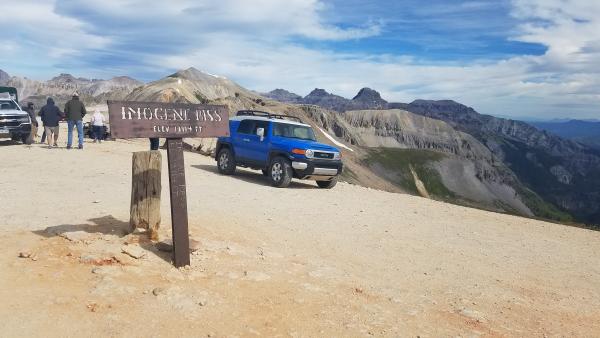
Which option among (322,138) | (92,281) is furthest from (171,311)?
(322,138)

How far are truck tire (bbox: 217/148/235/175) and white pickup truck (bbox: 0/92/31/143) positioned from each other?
9262 millimetres

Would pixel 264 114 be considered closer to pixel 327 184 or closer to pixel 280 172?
pixel 280 172

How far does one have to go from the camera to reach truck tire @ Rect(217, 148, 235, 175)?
17.0 meters

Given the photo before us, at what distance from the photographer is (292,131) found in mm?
16172

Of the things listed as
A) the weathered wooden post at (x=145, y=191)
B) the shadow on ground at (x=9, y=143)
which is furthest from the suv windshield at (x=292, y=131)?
the shadow on ground at (x=9, y=143)

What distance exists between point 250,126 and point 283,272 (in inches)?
401

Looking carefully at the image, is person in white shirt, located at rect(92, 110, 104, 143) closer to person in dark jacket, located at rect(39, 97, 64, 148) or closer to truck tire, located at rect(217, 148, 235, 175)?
person in dark jacket, located at rect(39, 97, 64, 148)

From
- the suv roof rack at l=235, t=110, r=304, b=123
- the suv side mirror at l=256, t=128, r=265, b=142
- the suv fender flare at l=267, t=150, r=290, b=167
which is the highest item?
the suv roof rack at l=235, t=110, r=304, b=123

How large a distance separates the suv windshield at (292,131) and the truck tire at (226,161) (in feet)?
6.94

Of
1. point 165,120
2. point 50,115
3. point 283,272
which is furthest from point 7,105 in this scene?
point 283,272

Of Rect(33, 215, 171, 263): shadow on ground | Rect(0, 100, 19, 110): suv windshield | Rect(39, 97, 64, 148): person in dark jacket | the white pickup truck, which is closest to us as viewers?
Rect(33, 215, 171, 263): shadow on ground

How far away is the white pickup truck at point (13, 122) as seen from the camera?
19.5 m

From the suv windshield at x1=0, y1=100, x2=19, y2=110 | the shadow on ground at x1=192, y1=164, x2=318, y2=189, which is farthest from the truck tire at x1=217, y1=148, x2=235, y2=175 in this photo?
the suv windshield at x1=0, y1=100, x2=19, y2=110

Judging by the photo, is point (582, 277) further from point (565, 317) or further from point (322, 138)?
point (322, 138)
